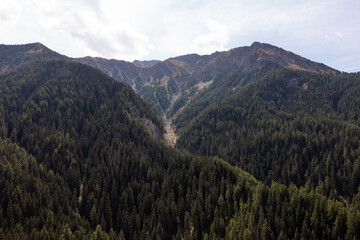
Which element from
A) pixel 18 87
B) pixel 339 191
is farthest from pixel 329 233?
pixel 18 87

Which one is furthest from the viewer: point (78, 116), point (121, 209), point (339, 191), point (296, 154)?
point (78, 116)

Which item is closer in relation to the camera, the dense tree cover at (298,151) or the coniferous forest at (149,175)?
the coniferous forest at (149,175)

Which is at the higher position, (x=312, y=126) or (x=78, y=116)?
(x=312, y=126)

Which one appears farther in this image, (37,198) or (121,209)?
(121,209)

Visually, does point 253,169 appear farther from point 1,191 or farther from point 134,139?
point 1,191

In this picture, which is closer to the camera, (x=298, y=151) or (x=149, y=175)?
(x=149, y=175)

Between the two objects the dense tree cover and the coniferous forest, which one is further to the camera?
the dense tree cover

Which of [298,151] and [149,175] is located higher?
[298,151]

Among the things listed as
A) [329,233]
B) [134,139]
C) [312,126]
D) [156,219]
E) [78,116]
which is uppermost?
[312,126]
